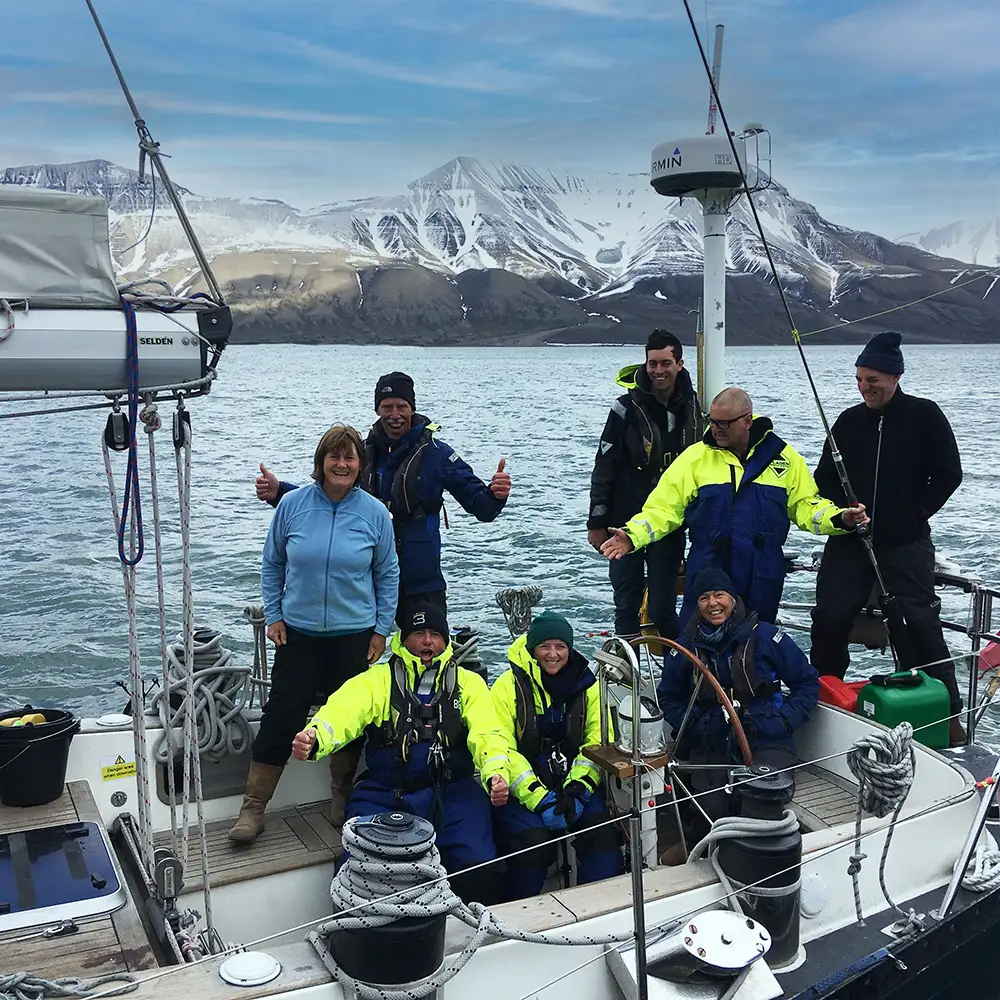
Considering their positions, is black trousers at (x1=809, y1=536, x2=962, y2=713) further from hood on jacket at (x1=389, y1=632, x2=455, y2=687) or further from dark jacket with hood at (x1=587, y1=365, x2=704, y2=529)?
hood on jacket at (x1=389, y1=632, x2=455, y2=687)

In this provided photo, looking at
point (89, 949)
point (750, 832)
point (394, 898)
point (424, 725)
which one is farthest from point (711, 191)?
point (89, 949)

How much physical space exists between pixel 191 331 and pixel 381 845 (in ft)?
4.58

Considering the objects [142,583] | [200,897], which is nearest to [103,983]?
[200,897]

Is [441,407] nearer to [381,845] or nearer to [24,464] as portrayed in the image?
[24,464]

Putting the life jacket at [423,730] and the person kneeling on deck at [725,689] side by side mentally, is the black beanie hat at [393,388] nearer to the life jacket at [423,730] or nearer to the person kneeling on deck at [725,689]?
the life jacket at [423,730]

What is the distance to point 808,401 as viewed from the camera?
133 feet

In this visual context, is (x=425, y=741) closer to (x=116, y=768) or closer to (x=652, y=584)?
(x=116, y=768)

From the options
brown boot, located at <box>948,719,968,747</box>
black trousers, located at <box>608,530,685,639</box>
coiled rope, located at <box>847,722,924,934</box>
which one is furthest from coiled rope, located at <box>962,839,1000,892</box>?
black trousers, located at <box>608,530,685,639</box>

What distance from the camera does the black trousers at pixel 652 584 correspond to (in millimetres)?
Answer: 5246

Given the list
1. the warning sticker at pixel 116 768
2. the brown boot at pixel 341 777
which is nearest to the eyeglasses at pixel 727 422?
the brown boot at pixel 341 777

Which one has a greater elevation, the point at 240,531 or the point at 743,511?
the point at 743,511

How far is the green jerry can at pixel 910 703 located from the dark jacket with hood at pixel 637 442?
1392 mm

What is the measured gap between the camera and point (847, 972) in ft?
10.9

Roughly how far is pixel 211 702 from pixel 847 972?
8.38 feet
